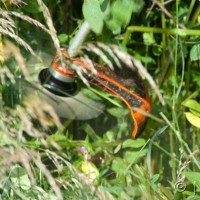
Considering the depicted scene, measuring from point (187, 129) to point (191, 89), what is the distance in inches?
5.9

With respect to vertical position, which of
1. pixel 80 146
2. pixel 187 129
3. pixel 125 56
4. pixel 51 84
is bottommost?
pixel 187 129

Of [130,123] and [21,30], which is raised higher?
[21,30]

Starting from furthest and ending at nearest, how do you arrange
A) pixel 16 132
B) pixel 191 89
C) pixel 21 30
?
1. pixel 191 89
2. pixel 21 30
3. pixel 16 132

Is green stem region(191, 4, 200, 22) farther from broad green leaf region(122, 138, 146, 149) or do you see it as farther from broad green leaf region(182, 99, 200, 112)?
broad green leaf region(122, 138, 146, 149)

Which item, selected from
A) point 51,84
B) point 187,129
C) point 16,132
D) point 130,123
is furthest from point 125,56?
point 187,129

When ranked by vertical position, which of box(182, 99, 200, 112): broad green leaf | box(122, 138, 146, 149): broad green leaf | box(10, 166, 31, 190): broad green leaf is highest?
box(10, 166, 31, 190): broad green leaf

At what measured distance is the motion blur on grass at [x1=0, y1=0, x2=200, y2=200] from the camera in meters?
1.30

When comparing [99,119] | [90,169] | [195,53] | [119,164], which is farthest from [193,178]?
[99,119]

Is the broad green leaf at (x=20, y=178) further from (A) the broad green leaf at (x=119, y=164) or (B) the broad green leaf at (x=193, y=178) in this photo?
(B) the broad green leaf at (x=193, y=178)

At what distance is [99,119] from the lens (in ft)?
6.25

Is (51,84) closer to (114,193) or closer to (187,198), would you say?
(114,193)

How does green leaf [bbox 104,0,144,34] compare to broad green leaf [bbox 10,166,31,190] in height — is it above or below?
above

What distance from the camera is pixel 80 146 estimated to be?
1.66 meters

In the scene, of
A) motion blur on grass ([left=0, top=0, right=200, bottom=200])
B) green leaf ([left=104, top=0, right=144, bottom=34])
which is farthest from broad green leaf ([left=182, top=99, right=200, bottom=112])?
green leaf ([left=104, top=0, right=144, bottom=34])
